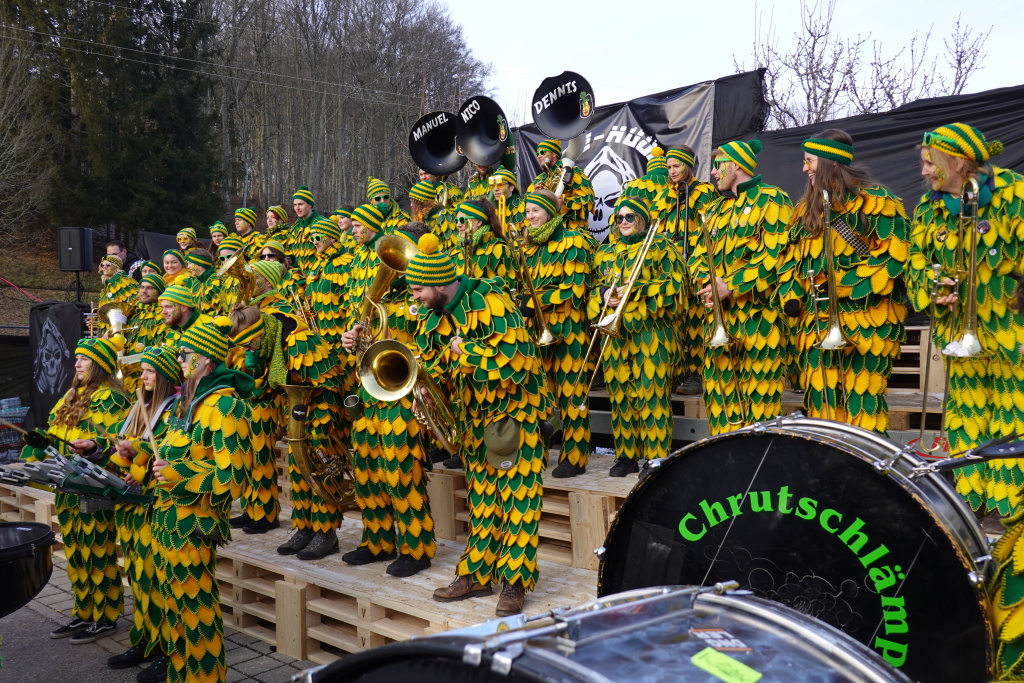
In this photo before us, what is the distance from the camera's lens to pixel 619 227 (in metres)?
6.10

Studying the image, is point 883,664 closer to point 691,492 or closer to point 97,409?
point 691,492

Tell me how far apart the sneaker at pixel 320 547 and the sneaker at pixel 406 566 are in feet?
2.37

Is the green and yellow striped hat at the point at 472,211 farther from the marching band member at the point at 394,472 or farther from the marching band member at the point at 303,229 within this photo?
the marching band member at the point at 303,229

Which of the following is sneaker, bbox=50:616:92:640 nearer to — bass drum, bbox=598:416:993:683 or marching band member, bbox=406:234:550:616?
marching band member, bbox=406:234:550:616

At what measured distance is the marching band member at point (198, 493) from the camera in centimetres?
416

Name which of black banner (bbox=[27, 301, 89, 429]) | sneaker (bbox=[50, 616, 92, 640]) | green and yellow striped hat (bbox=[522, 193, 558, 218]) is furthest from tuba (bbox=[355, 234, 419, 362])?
black banner (bbox=[27, 301, 89, 429])

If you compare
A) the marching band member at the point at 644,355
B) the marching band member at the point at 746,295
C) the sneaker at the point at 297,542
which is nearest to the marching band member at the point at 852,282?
the marching band member at the point at 746,295

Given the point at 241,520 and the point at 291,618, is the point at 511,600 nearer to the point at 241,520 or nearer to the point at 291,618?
the point at 291,618

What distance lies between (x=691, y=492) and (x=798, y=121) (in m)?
12.2

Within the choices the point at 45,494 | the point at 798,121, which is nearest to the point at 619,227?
the point at 45,494

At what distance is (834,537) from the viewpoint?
97.9 inches

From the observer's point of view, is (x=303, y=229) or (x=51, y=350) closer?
(x=303, y=229)

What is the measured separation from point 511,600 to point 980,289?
9.48ft

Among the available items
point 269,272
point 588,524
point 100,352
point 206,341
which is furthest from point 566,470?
point 100,352
